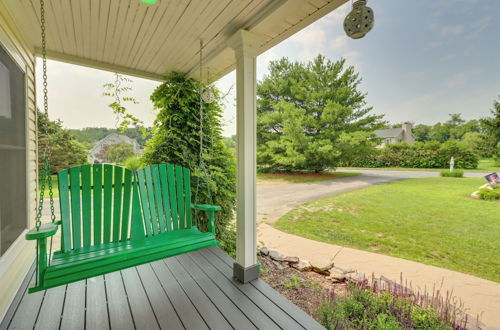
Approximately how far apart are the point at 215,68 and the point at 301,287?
2.59 metres

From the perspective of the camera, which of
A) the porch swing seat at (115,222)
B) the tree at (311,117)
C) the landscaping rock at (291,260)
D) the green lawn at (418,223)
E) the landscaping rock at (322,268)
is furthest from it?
the tree at (311,117)

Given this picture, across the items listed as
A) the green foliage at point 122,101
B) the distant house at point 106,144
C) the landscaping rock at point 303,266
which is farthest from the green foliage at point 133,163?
the landscaping rock at point 303,266

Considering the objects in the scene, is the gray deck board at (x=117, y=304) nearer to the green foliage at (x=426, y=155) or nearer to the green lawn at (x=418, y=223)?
the green lawn at (x=418, y=223)

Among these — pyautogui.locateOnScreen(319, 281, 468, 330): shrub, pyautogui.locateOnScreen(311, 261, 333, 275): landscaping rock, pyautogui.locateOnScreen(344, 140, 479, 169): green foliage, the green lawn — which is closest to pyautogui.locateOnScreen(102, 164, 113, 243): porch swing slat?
pyautogui.locateOnScreen(319, 281, 468, 330): shrub

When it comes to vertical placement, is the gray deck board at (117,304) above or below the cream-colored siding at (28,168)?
below

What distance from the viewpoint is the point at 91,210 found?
1601mm

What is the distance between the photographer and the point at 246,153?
5.43 feet

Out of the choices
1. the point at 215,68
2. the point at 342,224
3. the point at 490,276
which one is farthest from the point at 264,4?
the point at 342,224

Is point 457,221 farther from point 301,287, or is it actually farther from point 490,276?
point 301,287

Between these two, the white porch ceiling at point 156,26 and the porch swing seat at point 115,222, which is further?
the white porch ceiling at point 156,26

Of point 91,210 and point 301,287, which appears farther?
point 301,287

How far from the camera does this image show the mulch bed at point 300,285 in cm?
177

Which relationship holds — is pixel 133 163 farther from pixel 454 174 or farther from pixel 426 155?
pixel 454 174

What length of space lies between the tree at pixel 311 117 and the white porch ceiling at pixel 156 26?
21.9 feet
